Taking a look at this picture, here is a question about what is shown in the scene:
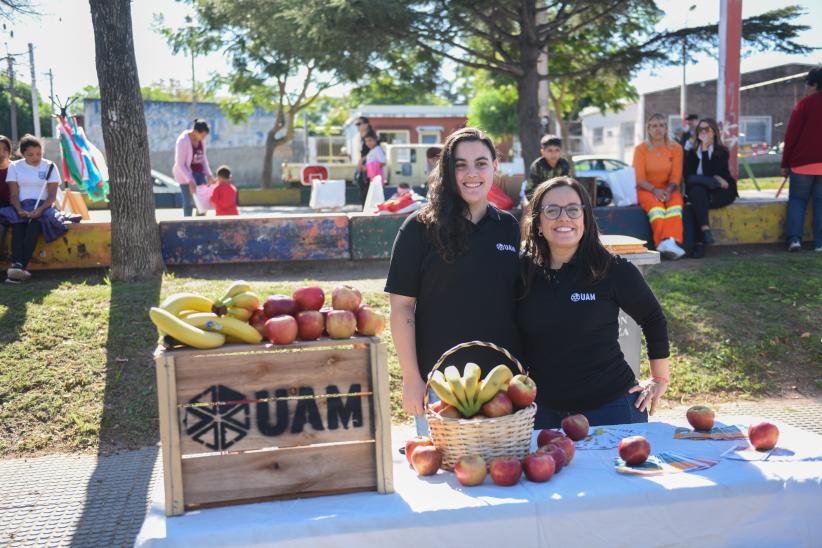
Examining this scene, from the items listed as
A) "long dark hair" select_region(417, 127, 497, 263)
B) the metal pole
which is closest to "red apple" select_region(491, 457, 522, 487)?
"long dark hair" select_region(417, 127, 497, 263)

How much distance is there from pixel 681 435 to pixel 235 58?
27.9 metres

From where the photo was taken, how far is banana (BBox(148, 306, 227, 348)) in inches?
99.7

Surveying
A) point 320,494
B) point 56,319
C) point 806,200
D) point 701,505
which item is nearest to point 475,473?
point 320,494

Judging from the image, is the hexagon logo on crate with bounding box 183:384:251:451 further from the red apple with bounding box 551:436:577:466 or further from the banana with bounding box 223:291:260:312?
the red apple with bounding box 551:436:577:466

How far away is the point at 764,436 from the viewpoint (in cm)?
301

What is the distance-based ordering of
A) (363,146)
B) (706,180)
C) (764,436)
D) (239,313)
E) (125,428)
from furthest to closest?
(363,146) < (706,180) < (125,428) < (764,436) < (239,313)

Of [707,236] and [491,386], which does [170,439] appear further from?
[707,236]

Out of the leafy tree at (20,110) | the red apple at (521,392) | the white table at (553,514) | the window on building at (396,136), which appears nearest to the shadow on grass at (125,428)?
the white table at (553,514)

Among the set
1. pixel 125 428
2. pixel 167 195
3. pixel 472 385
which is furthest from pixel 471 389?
pixel 167 195

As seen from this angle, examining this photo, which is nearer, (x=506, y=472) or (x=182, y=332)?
(x=182, y=332)

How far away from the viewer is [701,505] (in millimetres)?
2697

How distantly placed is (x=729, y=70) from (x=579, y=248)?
33.8 feet

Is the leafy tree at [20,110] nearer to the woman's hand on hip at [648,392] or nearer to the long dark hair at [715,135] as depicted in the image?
the long dark hair at [715,135]

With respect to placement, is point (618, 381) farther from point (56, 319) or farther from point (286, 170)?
point (286, 170)
